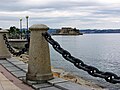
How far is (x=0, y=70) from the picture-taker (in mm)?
9500

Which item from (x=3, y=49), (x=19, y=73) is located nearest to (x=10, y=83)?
(x=19, y=73)

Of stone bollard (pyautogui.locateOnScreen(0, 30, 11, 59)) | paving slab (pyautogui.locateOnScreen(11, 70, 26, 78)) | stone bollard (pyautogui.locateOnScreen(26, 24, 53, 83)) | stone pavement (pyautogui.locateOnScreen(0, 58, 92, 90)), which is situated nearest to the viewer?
stone pavement (pyautogui.locateOnScreen(0, 58, 92, 90))

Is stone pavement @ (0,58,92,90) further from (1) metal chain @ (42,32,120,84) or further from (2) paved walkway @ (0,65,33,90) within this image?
(1) metal chain @ (42,32,120,84)

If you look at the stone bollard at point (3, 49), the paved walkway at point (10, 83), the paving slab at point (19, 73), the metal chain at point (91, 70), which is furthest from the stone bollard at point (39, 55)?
the stone bollard at point (3, 49)

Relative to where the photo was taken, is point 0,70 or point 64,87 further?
point 0,70

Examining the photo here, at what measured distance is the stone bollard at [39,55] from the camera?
23.5ft

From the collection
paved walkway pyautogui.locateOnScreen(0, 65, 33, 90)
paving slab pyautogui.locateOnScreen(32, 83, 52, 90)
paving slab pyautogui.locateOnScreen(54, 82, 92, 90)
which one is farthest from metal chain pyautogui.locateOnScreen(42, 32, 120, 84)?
paved walkway pyautogui.locateOnScreen(0, 65, 33, 90)

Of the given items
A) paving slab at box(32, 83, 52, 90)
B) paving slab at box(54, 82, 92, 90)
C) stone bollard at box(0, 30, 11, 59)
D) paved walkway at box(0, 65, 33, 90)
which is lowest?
paved walkway at box(0, 65, 33, 90)

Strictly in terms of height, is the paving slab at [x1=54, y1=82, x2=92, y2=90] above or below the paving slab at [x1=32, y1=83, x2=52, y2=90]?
above

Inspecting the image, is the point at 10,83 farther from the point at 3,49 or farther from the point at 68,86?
the point at 3,49

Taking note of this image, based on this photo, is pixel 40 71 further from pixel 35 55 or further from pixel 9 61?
pixel 9 61

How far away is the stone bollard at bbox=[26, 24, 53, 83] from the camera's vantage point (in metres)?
7.16

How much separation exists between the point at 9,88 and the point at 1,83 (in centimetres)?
65

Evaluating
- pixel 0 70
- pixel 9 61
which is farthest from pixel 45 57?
pixel 9 61
